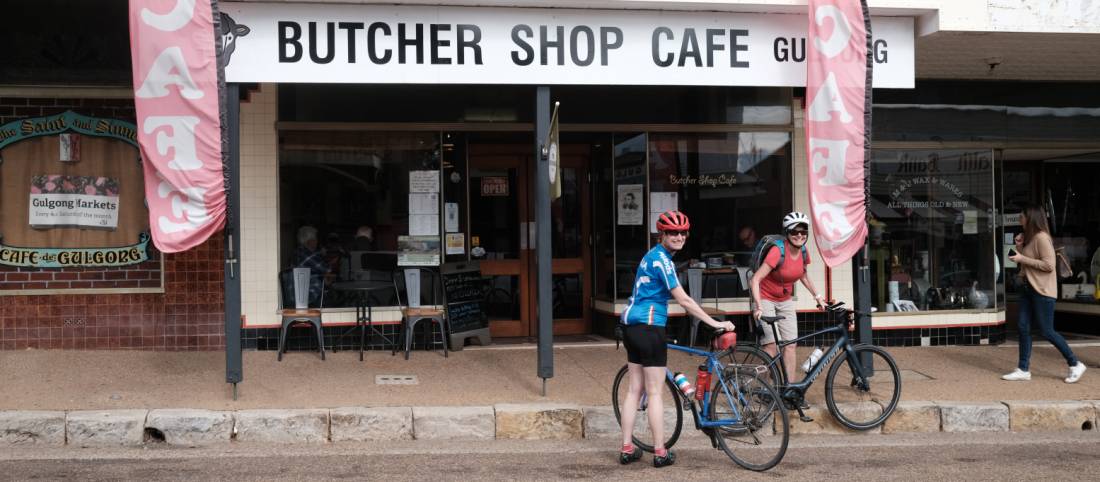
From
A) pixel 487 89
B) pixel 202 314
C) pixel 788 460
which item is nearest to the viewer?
pixel 788 460

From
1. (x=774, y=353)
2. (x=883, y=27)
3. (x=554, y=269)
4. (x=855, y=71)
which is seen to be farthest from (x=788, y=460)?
(x=554, y=269)

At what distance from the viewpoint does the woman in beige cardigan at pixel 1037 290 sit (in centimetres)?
897

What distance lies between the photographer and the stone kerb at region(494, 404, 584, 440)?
7.61 m

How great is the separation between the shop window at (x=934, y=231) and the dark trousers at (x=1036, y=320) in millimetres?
2187

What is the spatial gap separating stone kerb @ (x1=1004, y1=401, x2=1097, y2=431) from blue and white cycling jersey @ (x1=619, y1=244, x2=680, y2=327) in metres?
3.52

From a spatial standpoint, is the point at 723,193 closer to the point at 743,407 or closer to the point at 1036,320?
the point at 1036,320

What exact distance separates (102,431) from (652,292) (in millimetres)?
4254

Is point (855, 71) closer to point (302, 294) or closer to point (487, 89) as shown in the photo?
point (487, 89)

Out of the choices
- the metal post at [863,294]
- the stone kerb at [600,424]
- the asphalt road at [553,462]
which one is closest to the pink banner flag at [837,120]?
the metal post at [863,294]

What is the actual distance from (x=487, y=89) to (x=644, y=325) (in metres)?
5.06

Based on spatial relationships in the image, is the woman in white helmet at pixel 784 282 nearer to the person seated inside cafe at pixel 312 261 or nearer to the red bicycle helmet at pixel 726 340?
the red bicycle helmet at pixel 726 340

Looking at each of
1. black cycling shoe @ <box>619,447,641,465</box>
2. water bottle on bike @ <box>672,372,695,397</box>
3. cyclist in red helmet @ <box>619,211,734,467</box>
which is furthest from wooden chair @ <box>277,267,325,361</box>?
water bottle on bike @ <box>672,372,695,397</box>

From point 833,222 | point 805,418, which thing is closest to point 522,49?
point 833,222

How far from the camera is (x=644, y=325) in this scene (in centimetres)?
641
